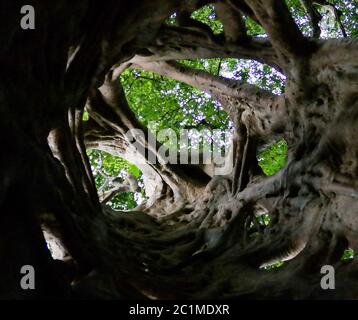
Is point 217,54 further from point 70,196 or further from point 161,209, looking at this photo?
point 70,196

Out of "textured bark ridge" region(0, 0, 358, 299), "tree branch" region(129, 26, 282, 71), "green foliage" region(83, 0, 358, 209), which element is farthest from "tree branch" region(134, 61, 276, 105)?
"green foliage" region(83, 0, 358, 209)

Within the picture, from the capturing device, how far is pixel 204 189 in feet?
18.2

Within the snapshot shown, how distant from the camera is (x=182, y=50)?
503 centimetres

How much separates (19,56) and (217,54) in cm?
282

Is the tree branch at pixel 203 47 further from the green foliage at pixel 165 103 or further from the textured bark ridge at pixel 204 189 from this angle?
the green foliage at pixel 165 103

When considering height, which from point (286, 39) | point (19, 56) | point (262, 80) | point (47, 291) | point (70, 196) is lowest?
point (47, 291)

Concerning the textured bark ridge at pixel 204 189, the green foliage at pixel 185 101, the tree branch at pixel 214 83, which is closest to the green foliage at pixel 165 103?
the green foliage at pixel 185 101

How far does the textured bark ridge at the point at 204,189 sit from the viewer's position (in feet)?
7.65

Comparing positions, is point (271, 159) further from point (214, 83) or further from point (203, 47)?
point (203, 47)

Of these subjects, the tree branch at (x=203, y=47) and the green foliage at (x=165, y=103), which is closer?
the tree branch at (x=203, y=47)

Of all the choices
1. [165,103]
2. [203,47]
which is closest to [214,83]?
[203,47]

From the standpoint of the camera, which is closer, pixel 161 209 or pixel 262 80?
pixel 161 209

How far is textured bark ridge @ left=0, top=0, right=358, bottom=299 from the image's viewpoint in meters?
2.33
